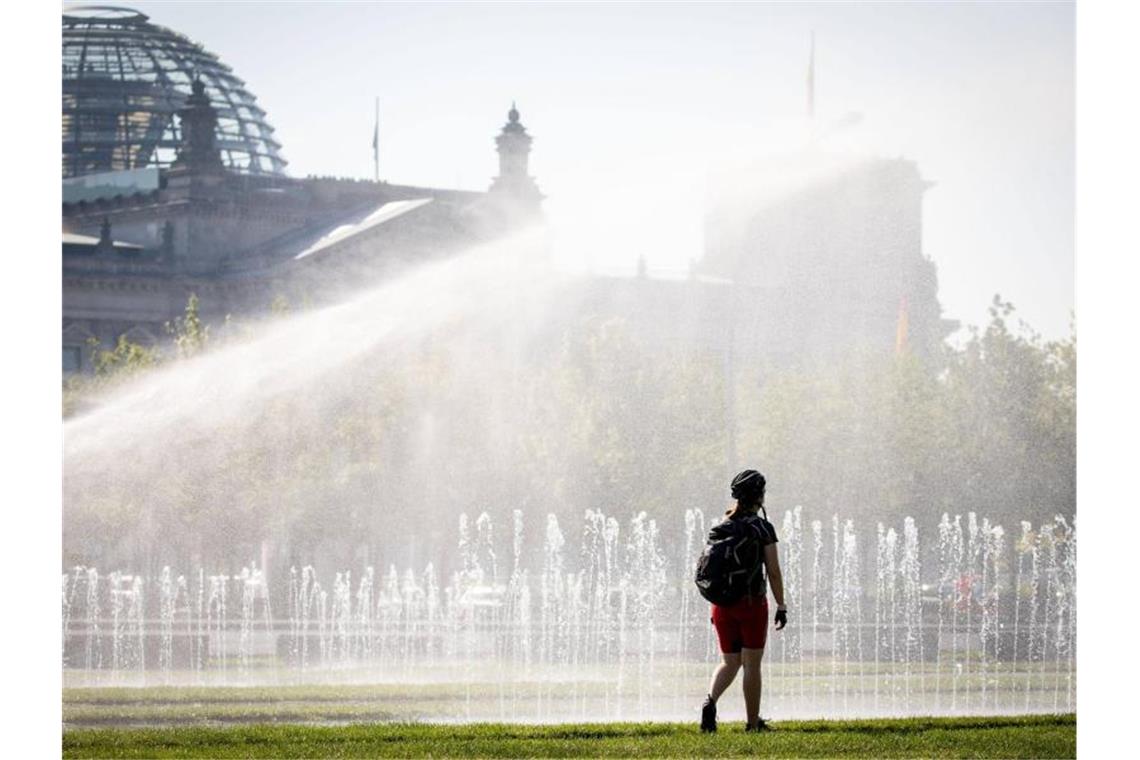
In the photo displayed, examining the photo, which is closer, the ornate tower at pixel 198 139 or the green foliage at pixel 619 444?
the green foliage at pixel 619 444

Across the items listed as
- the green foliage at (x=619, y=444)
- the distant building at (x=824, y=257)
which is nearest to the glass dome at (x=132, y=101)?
the distant building at (x=824, y=257)

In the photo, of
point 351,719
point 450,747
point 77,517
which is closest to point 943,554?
point 77,517

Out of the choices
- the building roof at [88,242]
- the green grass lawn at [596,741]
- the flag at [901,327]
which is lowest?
the green grass lawn at [596,741]

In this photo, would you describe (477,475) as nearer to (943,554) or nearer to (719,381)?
(719,381)

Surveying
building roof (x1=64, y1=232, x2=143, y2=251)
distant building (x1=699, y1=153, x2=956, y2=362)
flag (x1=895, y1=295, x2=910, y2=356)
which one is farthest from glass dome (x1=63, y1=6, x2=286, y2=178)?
flag (x1=895, y1=295, x2=910, y2=356)

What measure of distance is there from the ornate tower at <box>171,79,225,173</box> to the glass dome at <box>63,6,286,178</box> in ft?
10.6

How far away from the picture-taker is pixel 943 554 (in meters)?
42.1

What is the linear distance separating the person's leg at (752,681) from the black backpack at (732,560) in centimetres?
38

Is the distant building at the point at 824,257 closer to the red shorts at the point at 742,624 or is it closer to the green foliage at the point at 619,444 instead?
the green foliage at the point at 619,444

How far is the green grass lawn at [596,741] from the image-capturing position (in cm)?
1220

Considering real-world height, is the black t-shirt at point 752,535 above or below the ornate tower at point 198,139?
below

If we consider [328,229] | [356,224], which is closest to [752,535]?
[356,224]
